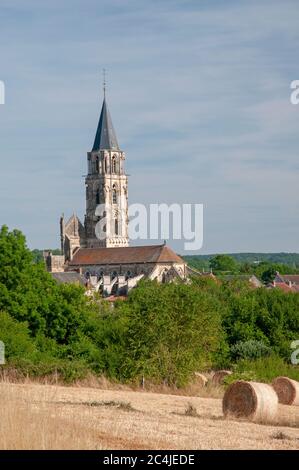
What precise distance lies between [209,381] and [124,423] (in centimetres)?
1486

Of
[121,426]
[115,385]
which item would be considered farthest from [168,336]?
[121,426]

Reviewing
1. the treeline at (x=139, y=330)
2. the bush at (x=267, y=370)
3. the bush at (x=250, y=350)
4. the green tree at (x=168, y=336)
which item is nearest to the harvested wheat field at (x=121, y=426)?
the treeline at (x=139, y=330)

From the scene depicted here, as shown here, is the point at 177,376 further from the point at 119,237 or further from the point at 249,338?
the point at 119,237

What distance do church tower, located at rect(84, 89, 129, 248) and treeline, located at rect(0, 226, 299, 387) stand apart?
289 ft

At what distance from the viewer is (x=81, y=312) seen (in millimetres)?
40281

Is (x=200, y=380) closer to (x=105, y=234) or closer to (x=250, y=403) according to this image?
(x=250, y=403)

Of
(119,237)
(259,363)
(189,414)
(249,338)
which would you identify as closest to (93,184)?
(119,237)

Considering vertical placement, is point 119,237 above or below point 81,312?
above

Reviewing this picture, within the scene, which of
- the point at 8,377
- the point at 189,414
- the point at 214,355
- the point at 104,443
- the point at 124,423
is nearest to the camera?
the point at 104,443

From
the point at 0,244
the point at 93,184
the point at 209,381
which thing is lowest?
the point at 209,381

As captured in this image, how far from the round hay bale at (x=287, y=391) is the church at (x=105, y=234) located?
93.0 meters

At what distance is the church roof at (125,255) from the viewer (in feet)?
391

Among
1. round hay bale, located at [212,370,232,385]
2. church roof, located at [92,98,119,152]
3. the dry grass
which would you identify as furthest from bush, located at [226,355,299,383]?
church roof, located at [92,98,119,152]
